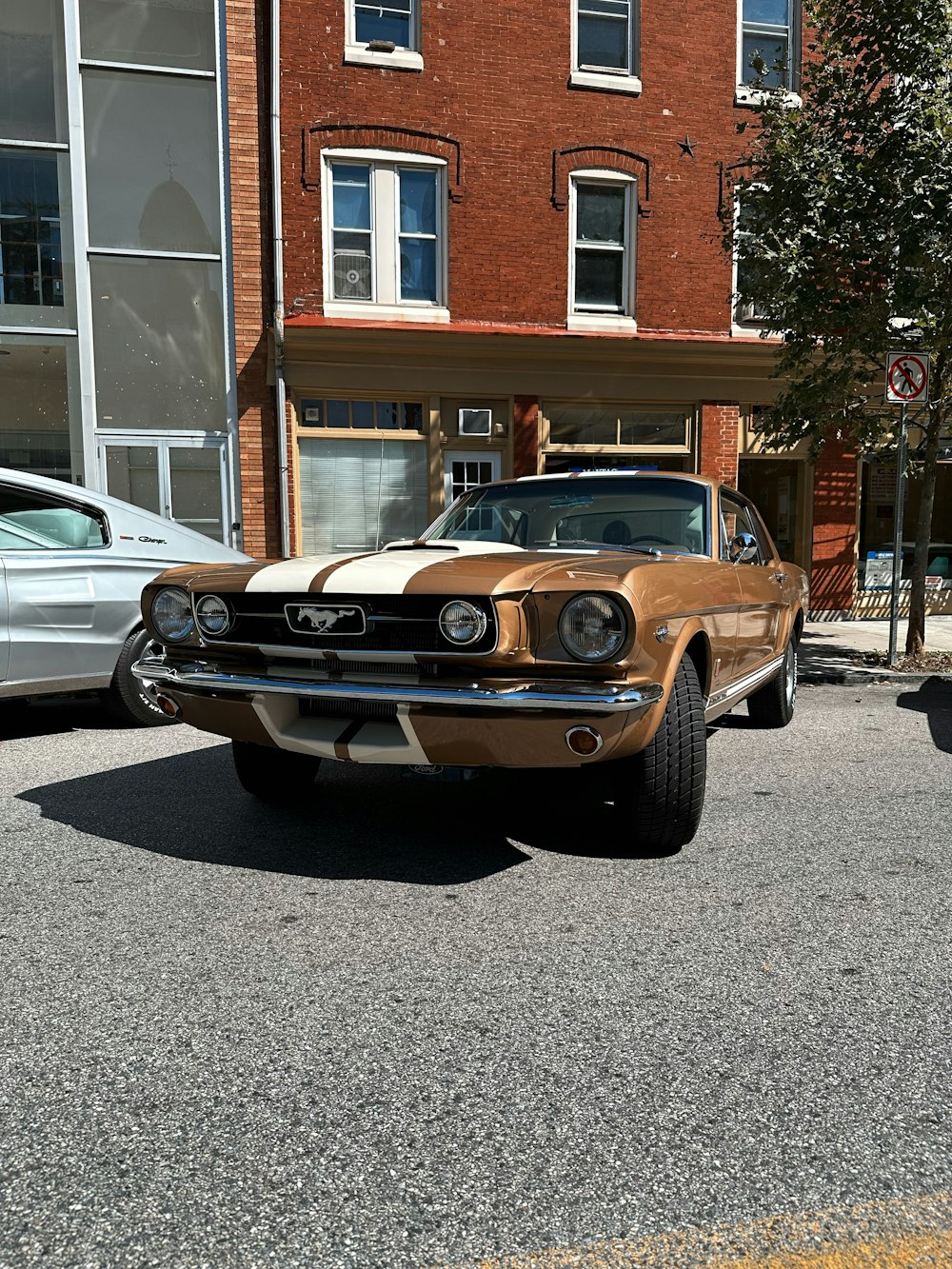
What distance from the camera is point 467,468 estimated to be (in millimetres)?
13156

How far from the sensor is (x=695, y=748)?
3.60 m

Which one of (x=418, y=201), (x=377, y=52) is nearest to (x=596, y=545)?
(x=418, y=201)

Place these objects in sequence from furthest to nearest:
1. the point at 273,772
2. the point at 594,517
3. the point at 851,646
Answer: the point at 851,646, the point at 594,517, the point at 273,772

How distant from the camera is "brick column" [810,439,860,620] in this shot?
45.6 ft

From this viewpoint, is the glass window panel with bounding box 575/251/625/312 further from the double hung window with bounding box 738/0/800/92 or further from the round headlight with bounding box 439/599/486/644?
the round headlight with bounding box 439/599/486/644

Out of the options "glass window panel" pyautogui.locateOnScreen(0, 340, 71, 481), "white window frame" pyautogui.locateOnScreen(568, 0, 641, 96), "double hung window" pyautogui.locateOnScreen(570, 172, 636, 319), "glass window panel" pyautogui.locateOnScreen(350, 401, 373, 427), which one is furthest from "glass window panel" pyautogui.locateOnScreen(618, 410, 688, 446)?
"glass window panel" pyautogui.locateOnScreen(0, 340, 71, 481)

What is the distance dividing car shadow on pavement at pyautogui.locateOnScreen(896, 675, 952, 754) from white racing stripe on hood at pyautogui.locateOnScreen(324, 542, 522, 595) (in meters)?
3.71

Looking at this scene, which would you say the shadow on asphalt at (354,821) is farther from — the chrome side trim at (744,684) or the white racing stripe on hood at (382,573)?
the white racing stripe on hood at (382,573)

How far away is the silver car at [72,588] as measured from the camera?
18.7ft

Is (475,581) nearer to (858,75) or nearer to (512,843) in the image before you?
(512,843)

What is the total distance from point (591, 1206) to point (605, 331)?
12.4m

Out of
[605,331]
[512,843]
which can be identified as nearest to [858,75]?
[605,331]

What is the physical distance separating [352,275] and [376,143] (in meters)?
1.57

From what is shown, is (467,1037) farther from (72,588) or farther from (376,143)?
(376,143)
